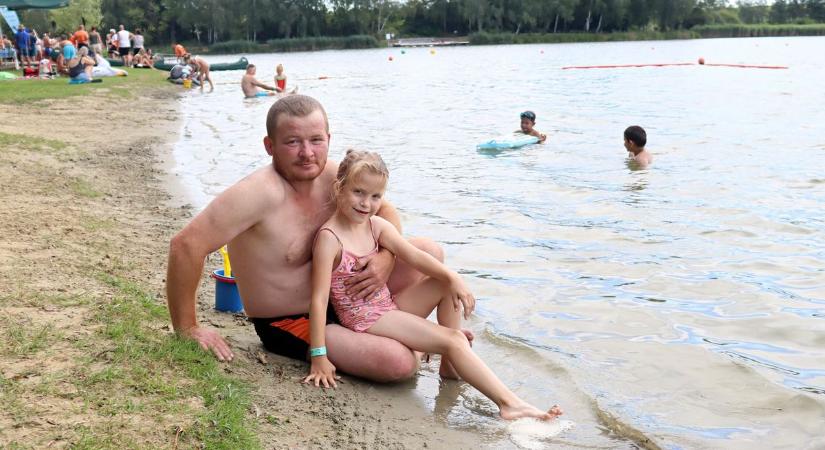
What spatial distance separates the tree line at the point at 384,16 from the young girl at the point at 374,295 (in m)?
91.6

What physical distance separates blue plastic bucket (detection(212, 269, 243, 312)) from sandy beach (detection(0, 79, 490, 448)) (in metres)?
0.10

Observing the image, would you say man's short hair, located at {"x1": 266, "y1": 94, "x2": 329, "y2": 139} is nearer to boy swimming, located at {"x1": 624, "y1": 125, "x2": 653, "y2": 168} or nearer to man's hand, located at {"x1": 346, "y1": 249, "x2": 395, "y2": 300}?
man's hand, located at {"x1": 346, "y1": 249, "x2": 395, "y2": 300}

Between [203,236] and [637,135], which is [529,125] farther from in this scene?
[203,236]

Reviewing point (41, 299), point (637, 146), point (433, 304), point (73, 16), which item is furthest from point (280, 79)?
point (73, 16)

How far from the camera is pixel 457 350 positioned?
3.99m

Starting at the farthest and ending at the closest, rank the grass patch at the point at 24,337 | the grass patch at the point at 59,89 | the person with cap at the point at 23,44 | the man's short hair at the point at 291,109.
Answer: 1. the person with cap at the point at 23,44
2. the grass patch at the point at 59,89
3. the man's short hair at the point at 291,109
4. the grass patch at the point at 24,337

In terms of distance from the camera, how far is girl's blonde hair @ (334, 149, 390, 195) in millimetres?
3936

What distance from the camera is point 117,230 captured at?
21.2 feet

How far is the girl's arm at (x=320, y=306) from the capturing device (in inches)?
156

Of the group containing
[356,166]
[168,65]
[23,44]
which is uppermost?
[23,44]

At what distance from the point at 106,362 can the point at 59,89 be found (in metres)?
18.6

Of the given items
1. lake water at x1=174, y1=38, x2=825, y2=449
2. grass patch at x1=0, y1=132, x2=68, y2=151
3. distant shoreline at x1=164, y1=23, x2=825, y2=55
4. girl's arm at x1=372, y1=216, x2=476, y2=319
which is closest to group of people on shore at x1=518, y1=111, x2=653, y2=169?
lake water at x1=174, y1=38, x2=825, y2=449

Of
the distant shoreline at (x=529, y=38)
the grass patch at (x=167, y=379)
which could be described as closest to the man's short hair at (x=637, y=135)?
the grass patch at (x=167, y=379)

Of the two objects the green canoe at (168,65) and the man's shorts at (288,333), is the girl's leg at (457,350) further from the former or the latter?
the green canoe at (168,65)
